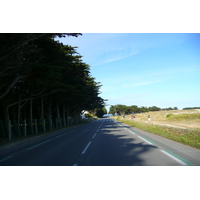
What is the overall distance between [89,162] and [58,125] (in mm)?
26451

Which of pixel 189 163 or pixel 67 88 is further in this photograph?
pixel 67 88

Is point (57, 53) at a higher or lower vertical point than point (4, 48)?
higher

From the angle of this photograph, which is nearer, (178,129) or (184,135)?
(184,135)

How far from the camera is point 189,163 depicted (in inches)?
228

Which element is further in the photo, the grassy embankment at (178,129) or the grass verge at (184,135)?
the grassy embankment at (178,129)

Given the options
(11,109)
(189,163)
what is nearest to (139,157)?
(189,163)

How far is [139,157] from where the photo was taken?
6820 millimetres

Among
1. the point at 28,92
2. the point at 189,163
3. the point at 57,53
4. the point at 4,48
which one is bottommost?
the point at 189,163

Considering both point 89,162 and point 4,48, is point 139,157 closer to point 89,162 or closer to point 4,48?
point 89,162

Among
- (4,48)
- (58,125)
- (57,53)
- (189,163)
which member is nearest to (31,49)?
(4,48)

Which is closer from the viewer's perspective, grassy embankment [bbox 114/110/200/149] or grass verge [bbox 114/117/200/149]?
grass verge [bbox 114/117/200/149]

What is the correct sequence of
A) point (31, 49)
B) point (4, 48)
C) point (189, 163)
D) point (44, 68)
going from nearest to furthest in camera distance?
point (189, 163)
point (4, 48)
point (31, 49)
point (44, 68)
